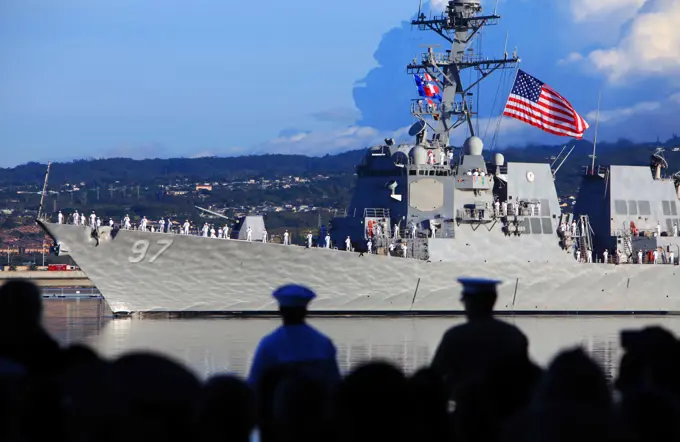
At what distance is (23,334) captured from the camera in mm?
6727

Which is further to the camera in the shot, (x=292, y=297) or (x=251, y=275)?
(x=251, y=275)

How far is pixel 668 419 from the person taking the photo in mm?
5543

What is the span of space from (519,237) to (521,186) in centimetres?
163

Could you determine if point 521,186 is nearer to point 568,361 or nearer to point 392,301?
point 392,301

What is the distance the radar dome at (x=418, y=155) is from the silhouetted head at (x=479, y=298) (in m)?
30.3

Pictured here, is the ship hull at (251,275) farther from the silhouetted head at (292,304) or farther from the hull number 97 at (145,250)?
the silhouetted head at (292,304)

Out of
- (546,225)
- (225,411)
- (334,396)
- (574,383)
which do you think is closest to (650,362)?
(574,383)

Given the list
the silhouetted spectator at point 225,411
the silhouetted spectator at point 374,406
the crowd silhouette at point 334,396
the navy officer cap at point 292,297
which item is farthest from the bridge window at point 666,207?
the silhouetted spectator at point 225,411

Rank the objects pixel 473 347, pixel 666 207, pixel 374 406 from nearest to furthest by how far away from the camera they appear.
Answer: pixel 374 406, pixel 473 347, pixel 666 207

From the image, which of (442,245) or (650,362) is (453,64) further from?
(650,362)

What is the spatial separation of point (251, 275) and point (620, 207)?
13.4m

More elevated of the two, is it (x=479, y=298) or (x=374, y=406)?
(x=479, y=298)

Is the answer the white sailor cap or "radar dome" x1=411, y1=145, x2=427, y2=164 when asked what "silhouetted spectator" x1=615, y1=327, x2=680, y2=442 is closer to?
the white sailor cap

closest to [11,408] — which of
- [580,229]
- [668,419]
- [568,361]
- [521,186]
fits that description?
[568,361]
